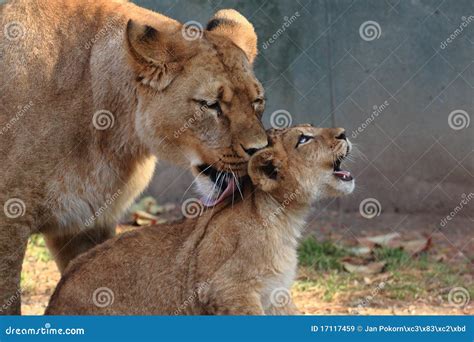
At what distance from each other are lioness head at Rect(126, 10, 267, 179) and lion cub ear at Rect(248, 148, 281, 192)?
0.05m

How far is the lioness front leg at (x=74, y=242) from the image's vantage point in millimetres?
6191

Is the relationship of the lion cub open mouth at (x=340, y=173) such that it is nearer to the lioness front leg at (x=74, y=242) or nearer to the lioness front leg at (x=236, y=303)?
the lioness front leg at (x=236, y=303)

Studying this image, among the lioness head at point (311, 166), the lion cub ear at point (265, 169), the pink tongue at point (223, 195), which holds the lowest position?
the pink tongue at point (223, 195)

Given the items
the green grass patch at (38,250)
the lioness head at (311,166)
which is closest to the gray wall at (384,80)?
the green grass patch at (38,250)

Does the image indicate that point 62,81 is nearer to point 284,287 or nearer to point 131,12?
point 131,12

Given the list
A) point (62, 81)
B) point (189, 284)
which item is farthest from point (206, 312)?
point (62, 81)

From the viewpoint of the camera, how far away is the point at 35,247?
340 inches

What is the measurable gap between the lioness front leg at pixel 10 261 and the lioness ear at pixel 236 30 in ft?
5.32

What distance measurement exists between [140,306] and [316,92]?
11.7 feet

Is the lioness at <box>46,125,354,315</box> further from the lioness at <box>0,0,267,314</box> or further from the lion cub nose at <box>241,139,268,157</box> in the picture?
the lioness at <box>0,0,267,314</box>

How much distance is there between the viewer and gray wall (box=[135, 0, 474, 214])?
324 inches

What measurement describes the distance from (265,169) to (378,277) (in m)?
2.62

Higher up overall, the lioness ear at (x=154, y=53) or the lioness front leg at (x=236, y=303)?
the lioness ear at (x=154, y=53)

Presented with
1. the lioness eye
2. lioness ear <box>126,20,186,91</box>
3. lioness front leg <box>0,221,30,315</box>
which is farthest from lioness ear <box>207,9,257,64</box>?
lioness front leg <box>0,221,30,315</box>
